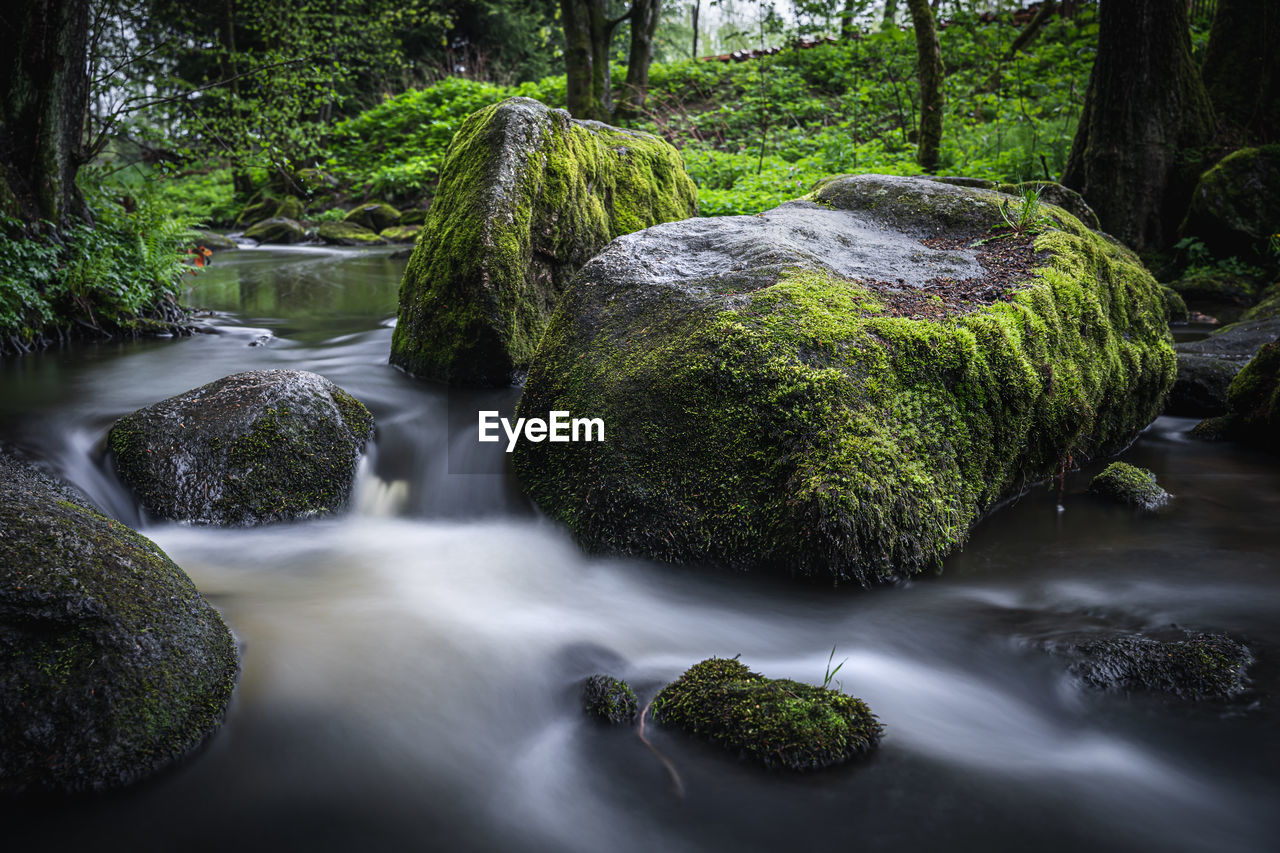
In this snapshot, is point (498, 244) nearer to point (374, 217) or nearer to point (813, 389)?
point (813, 389)

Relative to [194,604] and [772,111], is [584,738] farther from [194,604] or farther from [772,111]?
[772,111]

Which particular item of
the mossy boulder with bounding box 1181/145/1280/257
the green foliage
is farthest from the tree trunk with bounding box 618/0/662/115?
the green foliage

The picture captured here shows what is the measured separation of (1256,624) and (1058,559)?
771 mm

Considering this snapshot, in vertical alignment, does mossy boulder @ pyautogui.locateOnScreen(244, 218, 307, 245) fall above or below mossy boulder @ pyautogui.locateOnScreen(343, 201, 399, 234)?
below

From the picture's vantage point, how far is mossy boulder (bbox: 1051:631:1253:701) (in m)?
2.67

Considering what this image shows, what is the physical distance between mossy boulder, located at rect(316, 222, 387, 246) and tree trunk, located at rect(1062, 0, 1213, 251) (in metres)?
13.5

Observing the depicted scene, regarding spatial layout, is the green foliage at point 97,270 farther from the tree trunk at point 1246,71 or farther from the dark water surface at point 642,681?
the tree trunk at point 1246,71

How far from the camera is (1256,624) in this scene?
10.2ft

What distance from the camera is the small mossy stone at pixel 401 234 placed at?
17.6 m

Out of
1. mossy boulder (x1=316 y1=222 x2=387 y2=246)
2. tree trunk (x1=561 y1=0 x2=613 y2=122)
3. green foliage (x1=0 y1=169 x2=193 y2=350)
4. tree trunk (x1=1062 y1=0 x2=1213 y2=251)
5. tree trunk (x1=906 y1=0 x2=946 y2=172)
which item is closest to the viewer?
green foliage (x1=0 y1=169 x2=193 y2=350)

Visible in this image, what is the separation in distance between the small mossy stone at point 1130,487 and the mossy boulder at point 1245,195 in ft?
23.2

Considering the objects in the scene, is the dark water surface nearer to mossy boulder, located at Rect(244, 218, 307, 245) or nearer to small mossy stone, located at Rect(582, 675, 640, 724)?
small mossy stone, located at Rect(582, 675, 640, 724)

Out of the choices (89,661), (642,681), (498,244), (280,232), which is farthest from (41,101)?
(280,232)

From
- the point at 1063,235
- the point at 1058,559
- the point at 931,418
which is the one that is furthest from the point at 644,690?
the point at 1063,235
